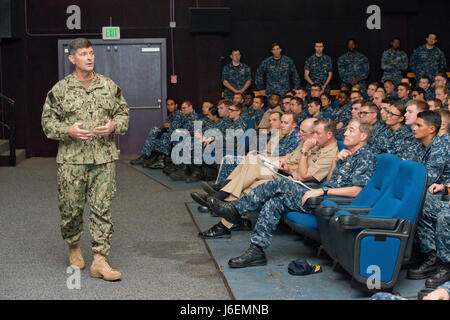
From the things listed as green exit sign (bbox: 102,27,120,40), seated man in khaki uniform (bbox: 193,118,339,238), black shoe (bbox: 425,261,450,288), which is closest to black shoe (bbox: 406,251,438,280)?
black shoe (bbox: 425,261,450,288)

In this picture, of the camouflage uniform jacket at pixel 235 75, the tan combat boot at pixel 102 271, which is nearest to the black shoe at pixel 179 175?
the camouflage uniform jacket at pixel 235 75

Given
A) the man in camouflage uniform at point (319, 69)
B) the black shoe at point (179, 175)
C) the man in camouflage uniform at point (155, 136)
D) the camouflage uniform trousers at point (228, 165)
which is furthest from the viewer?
the man in camouflage uniform at point (319, 69)

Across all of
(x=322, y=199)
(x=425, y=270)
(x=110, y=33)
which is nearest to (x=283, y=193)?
(x=322, y=199)

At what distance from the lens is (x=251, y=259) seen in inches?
166

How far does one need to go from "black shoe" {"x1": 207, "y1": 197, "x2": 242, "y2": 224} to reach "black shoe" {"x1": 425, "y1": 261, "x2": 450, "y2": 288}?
1533mm

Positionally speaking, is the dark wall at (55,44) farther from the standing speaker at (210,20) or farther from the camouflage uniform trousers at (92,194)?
the camouflage uniform trousers at (92,194)

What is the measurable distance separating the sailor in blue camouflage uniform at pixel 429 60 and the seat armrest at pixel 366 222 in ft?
26.0

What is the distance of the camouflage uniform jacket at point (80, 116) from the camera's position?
3.97m

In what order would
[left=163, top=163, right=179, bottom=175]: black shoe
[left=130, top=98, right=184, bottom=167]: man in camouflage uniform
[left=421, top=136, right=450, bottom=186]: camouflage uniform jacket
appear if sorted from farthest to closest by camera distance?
[left=130, top=98, right=184, bottom=167]: man in camouflage uniform, [left=163, top=163, right=179, bottom=175]: black shoe, [left=421, top=136, right=450, bottom=186]: camouflage uniform jacket

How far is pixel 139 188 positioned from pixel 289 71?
416 cm

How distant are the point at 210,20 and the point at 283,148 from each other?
5473 millimetres

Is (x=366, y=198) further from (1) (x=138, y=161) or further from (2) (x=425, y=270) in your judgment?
(1) (x=138, y=161)

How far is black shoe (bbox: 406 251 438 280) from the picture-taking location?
12.7 ft

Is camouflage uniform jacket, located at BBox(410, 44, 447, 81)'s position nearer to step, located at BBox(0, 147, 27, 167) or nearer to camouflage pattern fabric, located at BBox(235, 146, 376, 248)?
step, located at BBox(0, 147, 27, 167)
